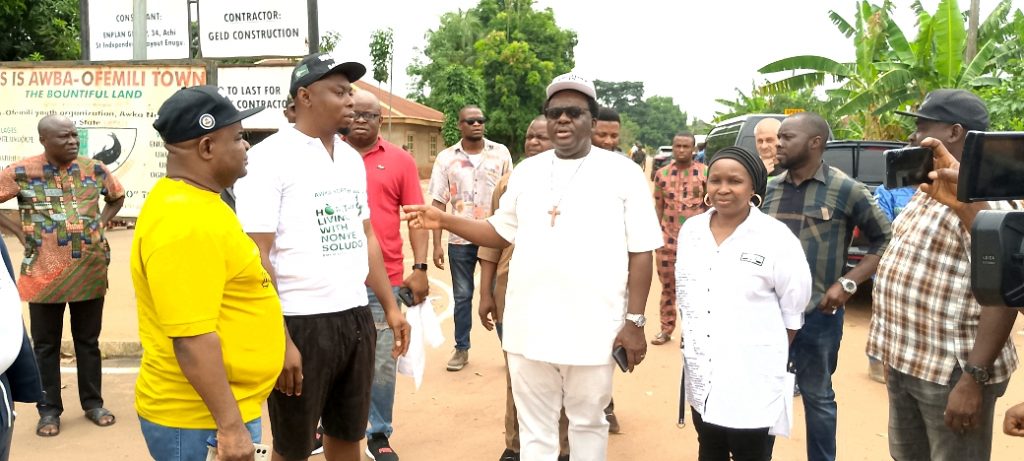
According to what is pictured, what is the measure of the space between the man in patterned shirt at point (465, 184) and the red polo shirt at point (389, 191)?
1.58 metres

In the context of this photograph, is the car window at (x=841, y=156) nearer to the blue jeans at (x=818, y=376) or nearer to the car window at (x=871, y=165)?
the car window at (x=871, y=165)

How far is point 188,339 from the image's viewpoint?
234 cm

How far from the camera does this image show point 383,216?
484 cm

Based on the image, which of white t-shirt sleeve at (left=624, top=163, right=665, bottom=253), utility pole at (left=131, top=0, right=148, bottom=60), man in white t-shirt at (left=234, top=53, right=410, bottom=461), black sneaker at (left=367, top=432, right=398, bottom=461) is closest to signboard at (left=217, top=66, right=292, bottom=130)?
utility pole at (left=131, top=0, right=148, bottom=60)

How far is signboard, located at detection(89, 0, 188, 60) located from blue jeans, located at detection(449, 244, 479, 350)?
11.4ft

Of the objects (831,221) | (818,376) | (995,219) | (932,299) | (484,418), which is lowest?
(484,418)

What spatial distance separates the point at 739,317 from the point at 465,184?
3736 millimetres

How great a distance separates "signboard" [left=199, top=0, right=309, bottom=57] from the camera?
702cm

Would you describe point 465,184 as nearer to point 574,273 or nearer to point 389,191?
point 389,191

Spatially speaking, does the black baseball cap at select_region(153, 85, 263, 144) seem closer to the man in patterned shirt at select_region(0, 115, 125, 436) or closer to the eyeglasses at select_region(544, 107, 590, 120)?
the eyeglasses at select_region(544, 107, 590, 120)

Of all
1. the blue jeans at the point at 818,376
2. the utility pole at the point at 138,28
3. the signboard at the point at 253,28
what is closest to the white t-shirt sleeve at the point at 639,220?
the blue jeans at the point at 818,376

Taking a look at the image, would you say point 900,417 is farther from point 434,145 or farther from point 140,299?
point 434,145

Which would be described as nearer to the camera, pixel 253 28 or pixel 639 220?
pixel 639 220

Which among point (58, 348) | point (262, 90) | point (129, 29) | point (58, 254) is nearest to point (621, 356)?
point (58, 254)
